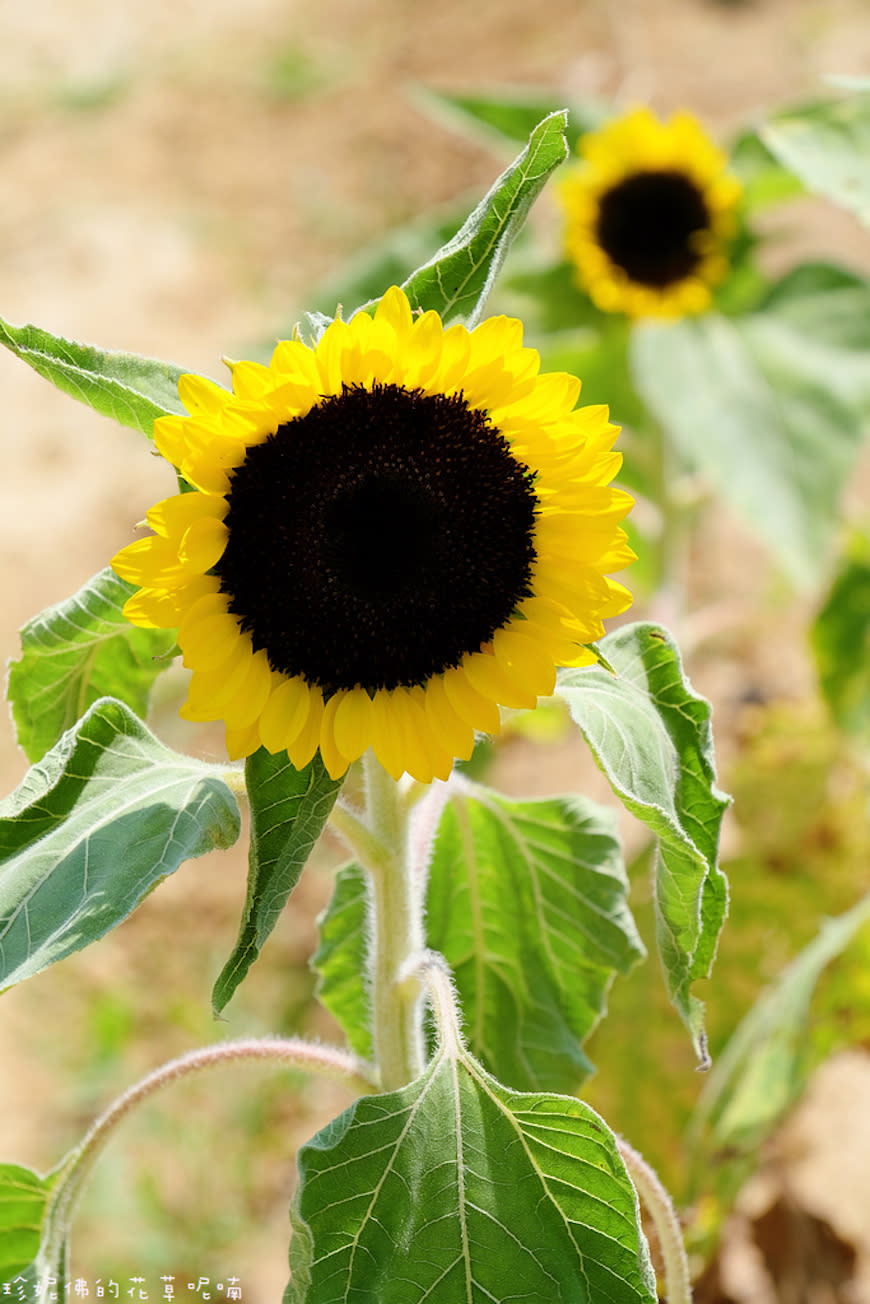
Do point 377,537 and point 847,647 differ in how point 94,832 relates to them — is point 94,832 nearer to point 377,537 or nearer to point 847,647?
point 377,537

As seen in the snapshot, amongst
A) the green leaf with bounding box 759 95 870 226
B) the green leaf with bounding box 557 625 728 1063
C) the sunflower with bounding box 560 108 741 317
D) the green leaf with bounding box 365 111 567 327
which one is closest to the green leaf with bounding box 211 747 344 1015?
the green leaf with bounding box 557 625 728 1063

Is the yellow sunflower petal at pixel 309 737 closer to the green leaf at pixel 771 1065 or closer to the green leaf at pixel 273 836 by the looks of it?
the green leaf at pixel 273 836

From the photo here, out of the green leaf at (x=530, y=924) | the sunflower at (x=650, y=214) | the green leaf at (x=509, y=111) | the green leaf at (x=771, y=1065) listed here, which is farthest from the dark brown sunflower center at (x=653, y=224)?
the green leaf at (x=530, y=924)

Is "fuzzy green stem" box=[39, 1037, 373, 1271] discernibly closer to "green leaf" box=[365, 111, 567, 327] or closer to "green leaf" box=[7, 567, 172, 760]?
"green leaf" box=[7, 567, 172, 760]

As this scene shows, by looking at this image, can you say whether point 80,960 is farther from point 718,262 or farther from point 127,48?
point 127,48

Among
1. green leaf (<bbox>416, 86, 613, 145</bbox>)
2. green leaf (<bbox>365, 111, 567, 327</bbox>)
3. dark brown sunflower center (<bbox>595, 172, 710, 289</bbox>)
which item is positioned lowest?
green leaf (<bbox>365, 111, 567, 327</bbox>)

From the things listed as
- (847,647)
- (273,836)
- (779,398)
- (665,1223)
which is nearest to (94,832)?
(273,836)
